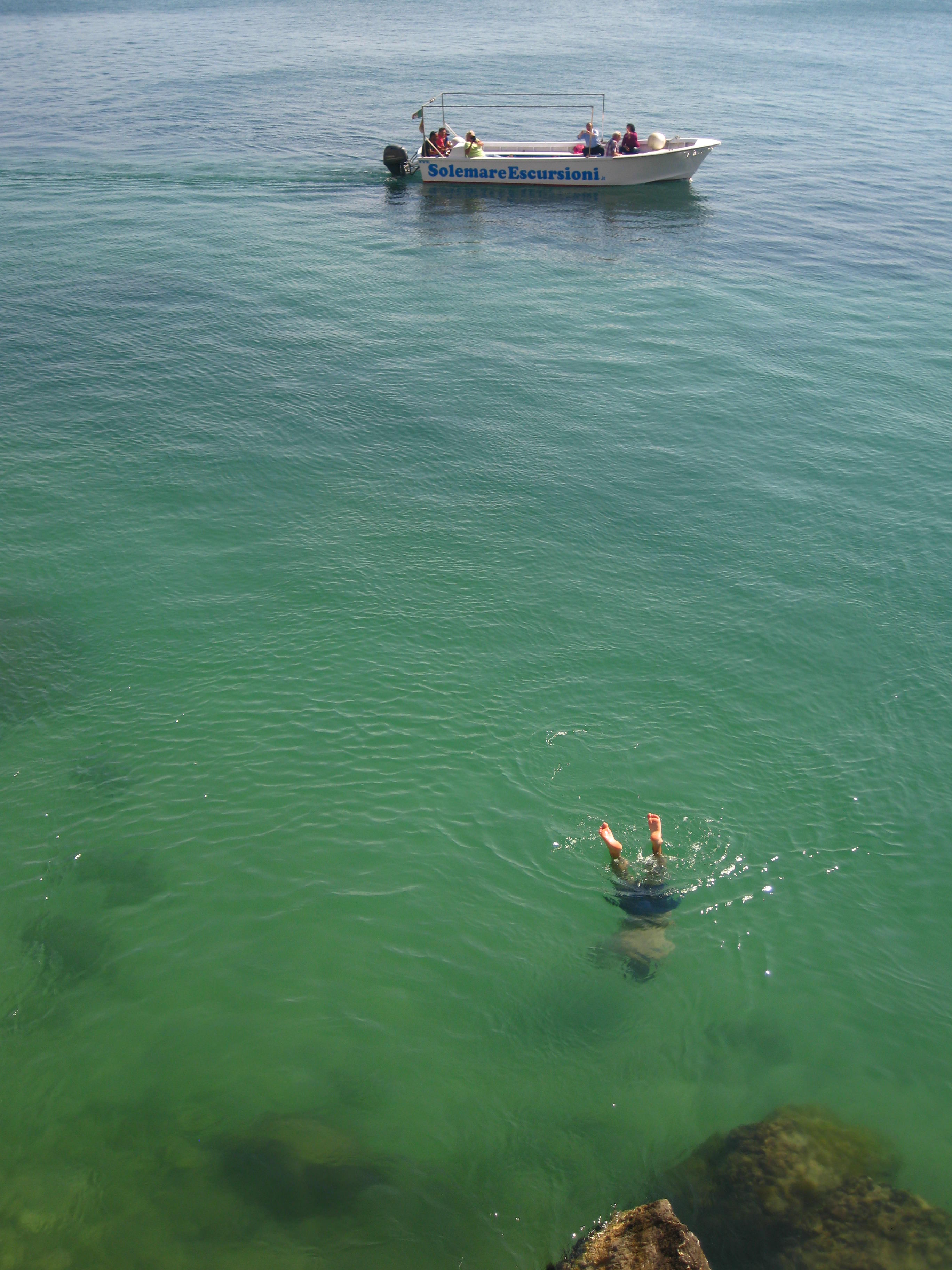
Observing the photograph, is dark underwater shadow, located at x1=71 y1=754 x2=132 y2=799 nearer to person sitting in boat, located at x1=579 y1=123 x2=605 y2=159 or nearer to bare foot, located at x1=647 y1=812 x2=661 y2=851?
bare foot, located at x1=647 y1=812 x2=661 y2=851

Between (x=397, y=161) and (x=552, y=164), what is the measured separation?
7390 millimetres

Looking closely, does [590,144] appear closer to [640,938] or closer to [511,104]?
[511,104]

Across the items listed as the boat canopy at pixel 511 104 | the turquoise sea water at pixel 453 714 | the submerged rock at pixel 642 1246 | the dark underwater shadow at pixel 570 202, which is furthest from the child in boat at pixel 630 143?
the submerged rock at pixel 642 1246

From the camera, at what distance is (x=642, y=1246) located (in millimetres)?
9461

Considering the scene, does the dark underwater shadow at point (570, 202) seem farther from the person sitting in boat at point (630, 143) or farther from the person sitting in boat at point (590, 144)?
the person sitting in boat at point (590, 144)

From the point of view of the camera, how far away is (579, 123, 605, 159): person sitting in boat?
1724 inches

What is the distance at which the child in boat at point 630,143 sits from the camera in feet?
143

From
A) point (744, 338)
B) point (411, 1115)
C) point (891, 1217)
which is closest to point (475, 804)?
point (411, 1115)

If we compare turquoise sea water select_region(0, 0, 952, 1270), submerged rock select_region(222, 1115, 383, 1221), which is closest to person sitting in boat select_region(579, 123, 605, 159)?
turquoise sea water select_region(0, 0, 952, 1270)

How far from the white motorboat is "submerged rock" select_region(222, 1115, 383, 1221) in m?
42.8

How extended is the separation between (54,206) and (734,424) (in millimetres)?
31686

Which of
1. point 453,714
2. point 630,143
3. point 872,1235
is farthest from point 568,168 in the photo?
point 872,1235

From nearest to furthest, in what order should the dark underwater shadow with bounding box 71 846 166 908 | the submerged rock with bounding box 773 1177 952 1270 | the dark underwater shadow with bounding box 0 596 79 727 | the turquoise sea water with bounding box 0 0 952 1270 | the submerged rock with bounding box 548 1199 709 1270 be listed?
the submerged rock with bounding box 548 1199 709 1270 → the submerged rock with bounding box 773 1177 952 1270 → the turquoise sea water with bounding box 0 0 952 1270 → the dark underwater shadow with bounding box 71 846 166 908 → the dark underwater shadow with bounding box 0 596 79 727

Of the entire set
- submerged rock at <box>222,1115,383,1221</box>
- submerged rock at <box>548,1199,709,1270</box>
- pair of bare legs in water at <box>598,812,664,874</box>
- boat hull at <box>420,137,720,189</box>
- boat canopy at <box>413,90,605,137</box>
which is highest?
boat canopy at <box>413,90,605,137</box>
